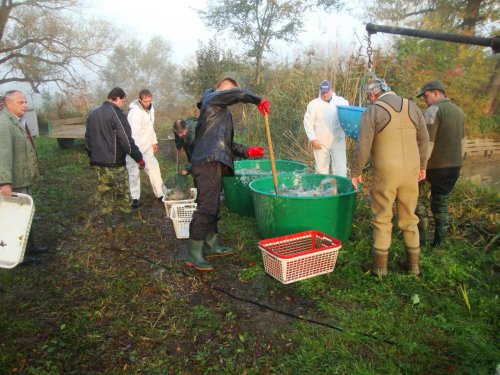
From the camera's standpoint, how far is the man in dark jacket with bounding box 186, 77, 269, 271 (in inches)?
150

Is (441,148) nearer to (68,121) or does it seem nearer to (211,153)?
(211,153)

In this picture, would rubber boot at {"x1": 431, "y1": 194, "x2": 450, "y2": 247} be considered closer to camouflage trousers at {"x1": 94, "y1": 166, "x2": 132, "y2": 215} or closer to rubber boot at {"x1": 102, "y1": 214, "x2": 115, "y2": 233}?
camouflage trousers at {"x1": 94, "y1": 166, "x2": 132, "y2": 215}

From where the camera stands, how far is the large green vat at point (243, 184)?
5477 millimetres

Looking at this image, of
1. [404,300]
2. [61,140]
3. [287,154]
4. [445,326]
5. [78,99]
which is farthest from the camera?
[78,99]

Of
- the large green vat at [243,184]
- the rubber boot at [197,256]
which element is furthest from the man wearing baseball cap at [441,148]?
the rubber boot at [197,256]

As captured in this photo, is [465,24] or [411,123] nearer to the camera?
[411,123]

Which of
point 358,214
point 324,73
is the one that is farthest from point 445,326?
point 324,73

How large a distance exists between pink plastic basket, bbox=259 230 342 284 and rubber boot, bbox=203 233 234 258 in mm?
669

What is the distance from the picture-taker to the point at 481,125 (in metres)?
15.1

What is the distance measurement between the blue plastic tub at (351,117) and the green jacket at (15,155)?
12.5 ft

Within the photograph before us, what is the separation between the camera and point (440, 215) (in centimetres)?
417

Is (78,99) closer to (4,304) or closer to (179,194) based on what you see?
(179,194)

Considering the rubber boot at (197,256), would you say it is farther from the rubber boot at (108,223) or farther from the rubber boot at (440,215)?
the rubber boot at (440,215)

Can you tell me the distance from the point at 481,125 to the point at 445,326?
14.8 m
